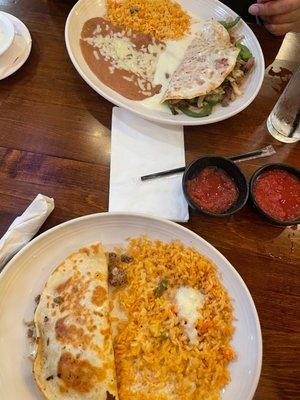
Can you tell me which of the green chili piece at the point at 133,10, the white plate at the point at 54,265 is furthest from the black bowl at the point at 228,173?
the green chili piece at the point at 133,10

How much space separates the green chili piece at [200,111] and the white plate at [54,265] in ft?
2.26

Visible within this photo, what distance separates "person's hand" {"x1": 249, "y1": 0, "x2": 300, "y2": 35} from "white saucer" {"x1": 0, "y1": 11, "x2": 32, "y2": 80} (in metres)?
1.33

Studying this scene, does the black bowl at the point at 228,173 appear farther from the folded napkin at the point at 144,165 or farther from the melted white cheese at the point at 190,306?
the melted white cheese at the point at 190,306

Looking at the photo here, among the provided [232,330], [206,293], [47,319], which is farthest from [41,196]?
[232,330]

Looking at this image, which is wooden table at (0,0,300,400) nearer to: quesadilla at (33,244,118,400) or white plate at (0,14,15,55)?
white plate at (0,14,15,55)

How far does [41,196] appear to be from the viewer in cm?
170

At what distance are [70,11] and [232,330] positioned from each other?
195 centimetres

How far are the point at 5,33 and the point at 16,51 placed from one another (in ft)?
0.39

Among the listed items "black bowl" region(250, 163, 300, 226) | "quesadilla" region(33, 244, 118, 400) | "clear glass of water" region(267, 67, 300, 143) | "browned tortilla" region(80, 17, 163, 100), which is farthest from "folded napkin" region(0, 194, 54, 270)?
"clear glass of water" region(267, 67, 300, 143)

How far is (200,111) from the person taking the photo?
2076mm

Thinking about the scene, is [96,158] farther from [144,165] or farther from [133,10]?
[133,10]

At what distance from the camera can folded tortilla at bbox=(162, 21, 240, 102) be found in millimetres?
2057

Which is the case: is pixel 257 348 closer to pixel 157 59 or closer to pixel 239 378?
pixel 239 378

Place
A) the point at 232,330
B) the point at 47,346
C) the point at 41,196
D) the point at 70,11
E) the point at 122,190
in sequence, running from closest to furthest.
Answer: the point at 47,346
the point at 232,330
the point at 41,196
the point at 122,190
the point at 70,11
